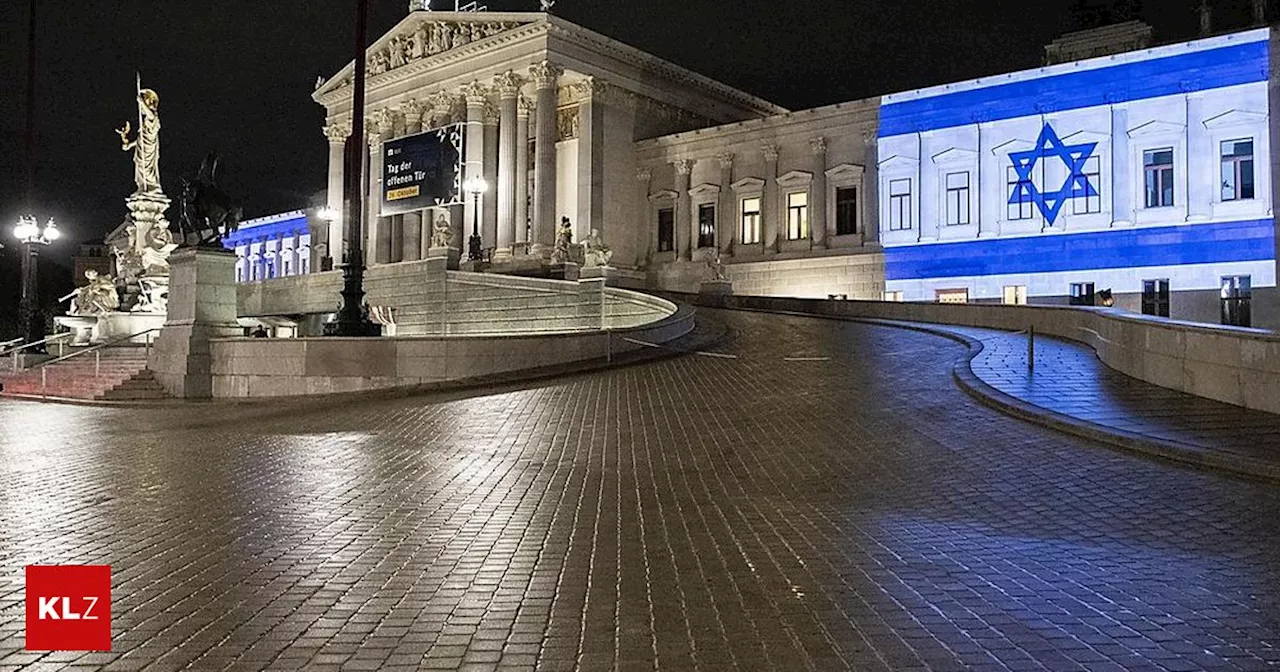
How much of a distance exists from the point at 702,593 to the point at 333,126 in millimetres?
68677

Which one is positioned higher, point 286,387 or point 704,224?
point 704,224

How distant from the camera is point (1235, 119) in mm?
37531

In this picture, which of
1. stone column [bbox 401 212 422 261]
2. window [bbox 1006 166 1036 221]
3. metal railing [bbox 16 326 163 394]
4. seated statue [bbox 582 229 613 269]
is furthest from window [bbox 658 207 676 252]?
metal railing [bbox 16 326 163 394]

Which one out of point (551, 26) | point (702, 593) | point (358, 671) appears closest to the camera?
point (358, 671)

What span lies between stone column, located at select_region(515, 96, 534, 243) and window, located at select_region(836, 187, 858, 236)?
17363 mm

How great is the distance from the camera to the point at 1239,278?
121 ft

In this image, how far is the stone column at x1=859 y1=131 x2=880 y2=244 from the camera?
1927 inches

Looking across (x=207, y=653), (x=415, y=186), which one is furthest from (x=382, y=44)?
(x=207, y=653)

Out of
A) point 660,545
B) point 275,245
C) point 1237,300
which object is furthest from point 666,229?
point 660,545

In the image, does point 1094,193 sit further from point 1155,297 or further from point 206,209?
point 206,209

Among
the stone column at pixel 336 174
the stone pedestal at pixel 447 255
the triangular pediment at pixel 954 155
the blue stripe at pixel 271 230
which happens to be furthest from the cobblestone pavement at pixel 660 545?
the blue stripe at pixel 271 230

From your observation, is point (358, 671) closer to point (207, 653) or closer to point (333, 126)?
point (207, 653)

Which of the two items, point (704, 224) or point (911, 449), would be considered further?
point (704, 224)

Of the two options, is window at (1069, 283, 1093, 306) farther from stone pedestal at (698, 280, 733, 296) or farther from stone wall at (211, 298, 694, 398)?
stone wall at (211, 298, 694, 398)
